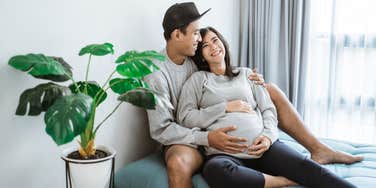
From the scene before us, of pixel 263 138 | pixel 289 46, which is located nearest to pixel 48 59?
pixel 263 138

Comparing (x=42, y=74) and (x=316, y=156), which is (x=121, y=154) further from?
(x=316, y=156)

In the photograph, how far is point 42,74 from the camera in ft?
4.41

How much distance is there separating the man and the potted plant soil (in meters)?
0.38

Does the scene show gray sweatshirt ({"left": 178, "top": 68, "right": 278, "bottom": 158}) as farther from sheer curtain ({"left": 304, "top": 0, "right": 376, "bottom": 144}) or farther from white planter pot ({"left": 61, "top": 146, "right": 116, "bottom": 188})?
sheer curtain ({"left": 304, "top": 0, "right": 376, "bottom": 144})

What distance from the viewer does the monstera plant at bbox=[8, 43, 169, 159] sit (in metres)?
1.19

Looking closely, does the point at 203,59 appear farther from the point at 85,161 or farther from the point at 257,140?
the point at 85,161

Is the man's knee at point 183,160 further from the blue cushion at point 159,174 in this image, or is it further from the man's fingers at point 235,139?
the man's fingers at point 235,139

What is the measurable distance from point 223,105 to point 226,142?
211 millimetres

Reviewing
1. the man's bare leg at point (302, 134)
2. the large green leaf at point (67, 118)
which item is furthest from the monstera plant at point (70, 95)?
the man's bare leg at point (302, 134)

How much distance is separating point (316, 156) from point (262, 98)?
1.37 feet

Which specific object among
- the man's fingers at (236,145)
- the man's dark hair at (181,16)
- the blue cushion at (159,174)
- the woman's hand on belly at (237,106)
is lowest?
the blue cushion at (159,174)

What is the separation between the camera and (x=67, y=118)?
1.18 metres

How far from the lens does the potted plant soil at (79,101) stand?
47.3 inches

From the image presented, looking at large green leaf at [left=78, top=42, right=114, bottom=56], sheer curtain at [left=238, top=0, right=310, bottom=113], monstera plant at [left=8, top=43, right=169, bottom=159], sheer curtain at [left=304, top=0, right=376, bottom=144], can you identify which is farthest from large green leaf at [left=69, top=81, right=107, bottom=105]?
sheer curtain at [left=304, top=0, right=376, bottom=144]
